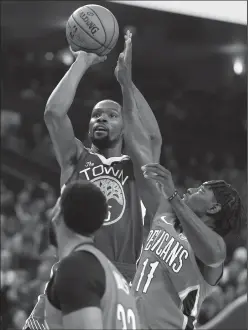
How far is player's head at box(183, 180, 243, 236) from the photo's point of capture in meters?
4.43

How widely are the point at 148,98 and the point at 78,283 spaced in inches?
597

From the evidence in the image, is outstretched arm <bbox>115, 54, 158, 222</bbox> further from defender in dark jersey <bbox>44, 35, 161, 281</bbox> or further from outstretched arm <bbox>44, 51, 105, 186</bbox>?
outstretched arm <bbox>44, 51, 105, 186</bbox>

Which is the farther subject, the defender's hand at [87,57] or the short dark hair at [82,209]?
the defender's hand at [87,57]

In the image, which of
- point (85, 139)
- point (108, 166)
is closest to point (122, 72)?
point (108, 166)

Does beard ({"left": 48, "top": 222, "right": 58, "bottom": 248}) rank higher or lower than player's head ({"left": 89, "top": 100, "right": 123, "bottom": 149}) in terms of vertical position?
lower

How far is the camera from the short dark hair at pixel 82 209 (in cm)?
317

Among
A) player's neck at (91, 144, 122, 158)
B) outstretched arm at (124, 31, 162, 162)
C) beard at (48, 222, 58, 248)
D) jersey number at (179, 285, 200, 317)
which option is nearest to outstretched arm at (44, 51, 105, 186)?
player's neck at (91, 144, 122, 158)

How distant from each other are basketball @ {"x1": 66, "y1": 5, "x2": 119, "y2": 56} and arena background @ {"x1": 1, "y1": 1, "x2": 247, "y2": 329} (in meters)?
6.03

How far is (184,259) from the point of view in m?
4.39

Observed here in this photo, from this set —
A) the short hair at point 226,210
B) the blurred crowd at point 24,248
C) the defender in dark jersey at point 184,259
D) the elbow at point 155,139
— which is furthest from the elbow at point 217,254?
the blurred crowd at point 24,248

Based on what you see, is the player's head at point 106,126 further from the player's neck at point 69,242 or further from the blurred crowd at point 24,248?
the blurred crowd at point 24,248

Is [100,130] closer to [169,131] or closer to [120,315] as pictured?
[120,315]

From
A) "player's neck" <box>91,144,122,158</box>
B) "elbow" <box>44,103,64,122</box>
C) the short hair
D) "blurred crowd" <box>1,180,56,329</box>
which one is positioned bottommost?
"blurred crowd" <box>1,180,56,329</box>

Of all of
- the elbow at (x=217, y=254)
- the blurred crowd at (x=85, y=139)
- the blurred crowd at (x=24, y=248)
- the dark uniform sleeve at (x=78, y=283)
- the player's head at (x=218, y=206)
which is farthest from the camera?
the blurred crowd at (x=85, y=139)
